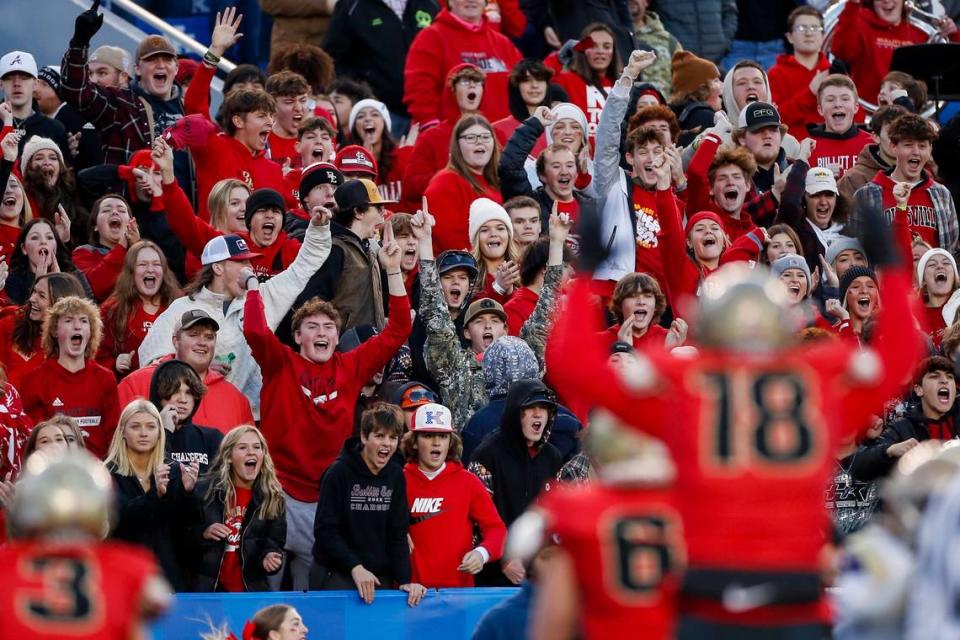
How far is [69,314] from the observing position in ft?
38.9

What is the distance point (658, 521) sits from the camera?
6.97 meters

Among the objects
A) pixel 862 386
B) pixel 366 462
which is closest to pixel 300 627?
pixel 366 462

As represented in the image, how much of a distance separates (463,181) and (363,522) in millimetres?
3898

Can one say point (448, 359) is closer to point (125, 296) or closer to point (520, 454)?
point (520, 454)

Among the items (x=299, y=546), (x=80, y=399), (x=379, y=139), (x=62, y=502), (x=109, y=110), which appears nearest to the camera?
(x=62, y=502)

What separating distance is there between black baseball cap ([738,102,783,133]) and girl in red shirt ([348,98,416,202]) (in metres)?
2.60

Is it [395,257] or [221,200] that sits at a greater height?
[221,200]

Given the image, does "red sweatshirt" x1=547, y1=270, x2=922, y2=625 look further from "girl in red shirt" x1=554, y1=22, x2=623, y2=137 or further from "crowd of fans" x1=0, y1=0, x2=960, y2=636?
"girl in red shirt" x1=554, y1=22, x2=623, y2=137

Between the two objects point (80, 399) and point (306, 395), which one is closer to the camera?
point (80, 399)

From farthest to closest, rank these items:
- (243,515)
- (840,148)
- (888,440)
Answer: (840,148) < (888,440) < (243,515)

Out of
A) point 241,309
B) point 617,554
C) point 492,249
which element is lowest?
point 617,554

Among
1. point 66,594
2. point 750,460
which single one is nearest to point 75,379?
point 66,594

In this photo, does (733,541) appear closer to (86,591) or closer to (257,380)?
(86,591)

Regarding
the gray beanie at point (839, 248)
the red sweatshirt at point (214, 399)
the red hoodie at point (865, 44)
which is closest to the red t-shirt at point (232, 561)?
the red sweatshirt at point (214, 399)
